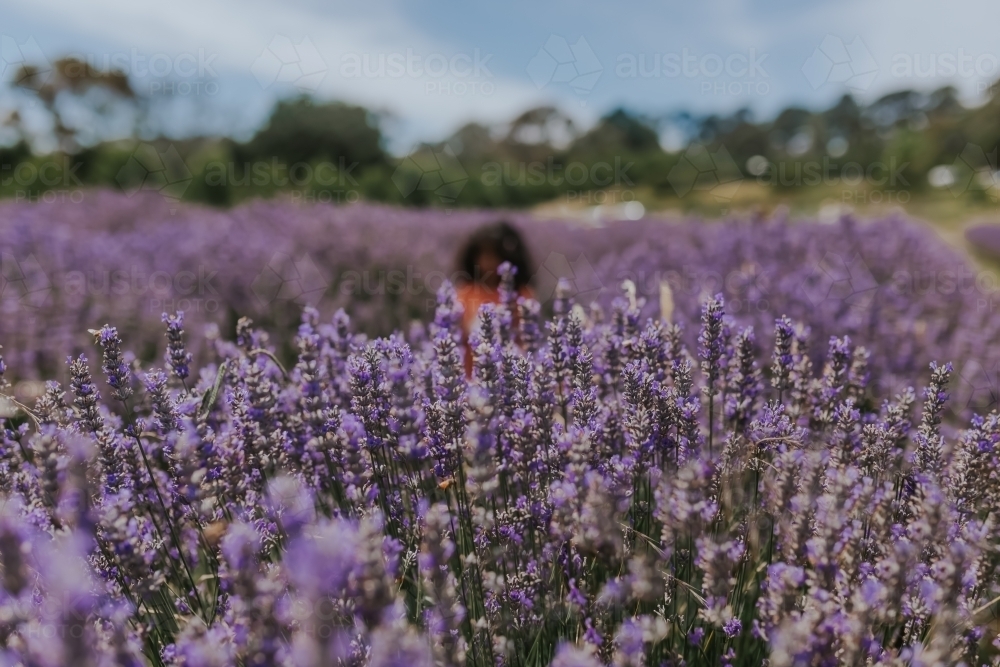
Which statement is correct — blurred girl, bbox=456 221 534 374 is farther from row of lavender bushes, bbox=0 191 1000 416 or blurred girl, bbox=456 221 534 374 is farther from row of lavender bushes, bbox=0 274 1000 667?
row of lavender bushes, bbox=0 274 1000 667

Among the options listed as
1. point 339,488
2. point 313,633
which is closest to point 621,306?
point 339,488

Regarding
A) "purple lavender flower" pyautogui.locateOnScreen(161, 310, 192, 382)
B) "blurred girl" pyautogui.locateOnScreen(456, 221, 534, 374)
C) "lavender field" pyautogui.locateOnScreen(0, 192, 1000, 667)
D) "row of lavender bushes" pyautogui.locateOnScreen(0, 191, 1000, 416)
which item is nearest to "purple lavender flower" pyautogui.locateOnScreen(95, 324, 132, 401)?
"lavender field" pyautogui.locateOnScreen(0, 192, 1000, 667)

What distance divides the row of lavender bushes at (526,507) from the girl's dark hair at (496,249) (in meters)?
3.74

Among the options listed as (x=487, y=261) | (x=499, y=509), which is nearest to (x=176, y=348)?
(x=499, y=509)

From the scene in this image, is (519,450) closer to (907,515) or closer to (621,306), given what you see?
(621,306)

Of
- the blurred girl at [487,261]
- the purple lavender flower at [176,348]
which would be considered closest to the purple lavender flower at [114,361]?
the purple lavender flower at [176,348]

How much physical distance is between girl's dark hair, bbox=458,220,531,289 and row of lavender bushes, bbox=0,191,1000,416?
50 centimetres

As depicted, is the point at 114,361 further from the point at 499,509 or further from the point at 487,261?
the point at 487,261

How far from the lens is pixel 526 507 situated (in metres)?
1.43

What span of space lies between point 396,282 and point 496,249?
142 cm

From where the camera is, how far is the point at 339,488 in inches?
65.9

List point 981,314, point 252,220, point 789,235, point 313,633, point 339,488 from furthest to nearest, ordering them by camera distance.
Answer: point 252,220 < point 789,235 < point 981,314 < point 339,488 < point 313,633

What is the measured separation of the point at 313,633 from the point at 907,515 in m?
1.40

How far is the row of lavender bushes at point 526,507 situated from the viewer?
1.00m
